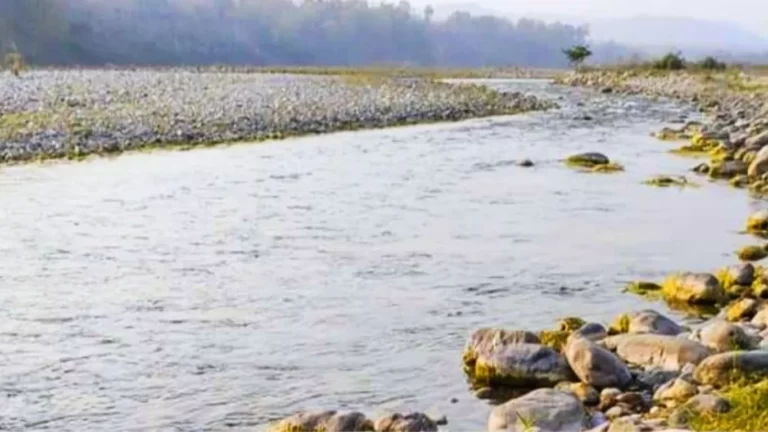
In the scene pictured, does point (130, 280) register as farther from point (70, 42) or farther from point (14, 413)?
point (70, 42)

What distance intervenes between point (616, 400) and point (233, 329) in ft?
12.0

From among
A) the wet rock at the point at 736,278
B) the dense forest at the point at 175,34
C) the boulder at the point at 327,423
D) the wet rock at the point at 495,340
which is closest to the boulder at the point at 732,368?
the wet rock at the point at 495,340

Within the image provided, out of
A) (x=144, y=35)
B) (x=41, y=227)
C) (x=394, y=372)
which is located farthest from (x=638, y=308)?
(x=144, y=35)

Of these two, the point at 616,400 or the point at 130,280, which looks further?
the point at 130,280

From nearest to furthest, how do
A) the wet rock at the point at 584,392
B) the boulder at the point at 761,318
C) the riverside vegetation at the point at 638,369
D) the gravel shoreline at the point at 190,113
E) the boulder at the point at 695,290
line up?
the riverside vegetation at the point at 638,369 → the wet rock at the point at 584,392 → the boulder at the point at 761,318 → the boulder at the point at 695,290 → the gravel shoreline at the point at 190,113

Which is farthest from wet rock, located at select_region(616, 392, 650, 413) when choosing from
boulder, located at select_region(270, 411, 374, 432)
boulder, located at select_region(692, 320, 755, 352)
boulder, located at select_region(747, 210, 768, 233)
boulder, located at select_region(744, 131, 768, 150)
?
boulder, located at select_region(744, 131, 768, 150)

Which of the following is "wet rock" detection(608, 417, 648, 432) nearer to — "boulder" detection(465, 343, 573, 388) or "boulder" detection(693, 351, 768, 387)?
"boulder" detection(693, 351, 768, 387)

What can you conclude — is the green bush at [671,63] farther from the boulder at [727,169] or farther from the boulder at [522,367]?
the boulder at [522,367]

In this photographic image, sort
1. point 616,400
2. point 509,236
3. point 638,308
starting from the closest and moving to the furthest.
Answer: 1. point 616,400
2. point 638,308
3. point 509,236

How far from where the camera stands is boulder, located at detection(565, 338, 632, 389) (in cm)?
771

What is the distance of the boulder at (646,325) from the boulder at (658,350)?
361 millimetres

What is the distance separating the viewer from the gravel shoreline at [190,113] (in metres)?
25.1

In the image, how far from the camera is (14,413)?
754 cm

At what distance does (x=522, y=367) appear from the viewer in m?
8.05
